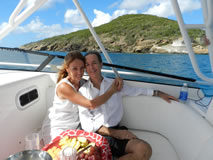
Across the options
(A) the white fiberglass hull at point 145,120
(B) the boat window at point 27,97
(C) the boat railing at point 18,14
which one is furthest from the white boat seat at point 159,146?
(C) the boat railing at point 18,14

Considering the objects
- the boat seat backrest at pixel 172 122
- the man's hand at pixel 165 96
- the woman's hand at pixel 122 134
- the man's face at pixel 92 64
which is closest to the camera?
the boat seat backrest at pixel 172 122

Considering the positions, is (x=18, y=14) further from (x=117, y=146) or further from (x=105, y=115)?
(x=117, y=146)

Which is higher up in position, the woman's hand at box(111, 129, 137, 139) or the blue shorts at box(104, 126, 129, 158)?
the woman's hand at box(111, 129, 137, 139)

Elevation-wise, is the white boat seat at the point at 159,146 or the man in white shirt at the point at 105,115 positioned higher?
the man in white shirt at the point at 105,115

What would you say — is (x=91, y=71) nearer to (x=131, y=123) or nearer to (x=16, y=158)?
(x=131, y=123)


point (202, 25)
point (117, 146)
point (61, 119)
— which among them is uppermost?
point (202, 25)

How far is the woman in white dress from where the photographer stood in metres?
1.42

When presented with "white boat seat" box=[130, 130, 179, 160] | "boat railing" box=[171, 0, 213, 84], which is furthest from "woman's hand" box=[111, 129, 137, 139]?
"boat railing" box=[171, 0, 213, 84]

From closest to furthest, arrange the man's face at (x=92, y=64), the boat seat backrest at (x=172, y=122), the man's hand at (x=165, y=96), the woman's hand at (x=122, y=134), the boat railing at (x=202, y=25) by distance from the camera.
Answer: the boat seat backrest at (x=172, y=122), the boat railing at (x=202, y=25), the woman's hand at (x=122, y=134), the man's face at (x=92, y=64), the man's hand at (x=165, y=96)

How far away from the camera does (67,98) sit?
1.43m

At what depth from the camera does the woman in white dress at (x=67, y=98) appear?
1420 millimetres

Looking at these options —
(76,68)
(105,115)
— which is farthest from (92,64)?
(105,115)

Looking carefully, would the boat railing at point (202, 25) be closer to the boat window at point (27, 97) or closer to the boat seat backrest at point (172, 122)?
the boat seat backrest at point (172, 122)

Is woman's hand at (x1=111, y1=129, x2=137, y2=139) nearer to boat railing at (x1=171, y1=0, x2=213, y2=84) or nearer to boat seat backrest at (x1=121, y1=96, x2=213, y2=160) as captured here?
boat seat backrest at (x1=121, y1=96, x2=213, y2=160)
